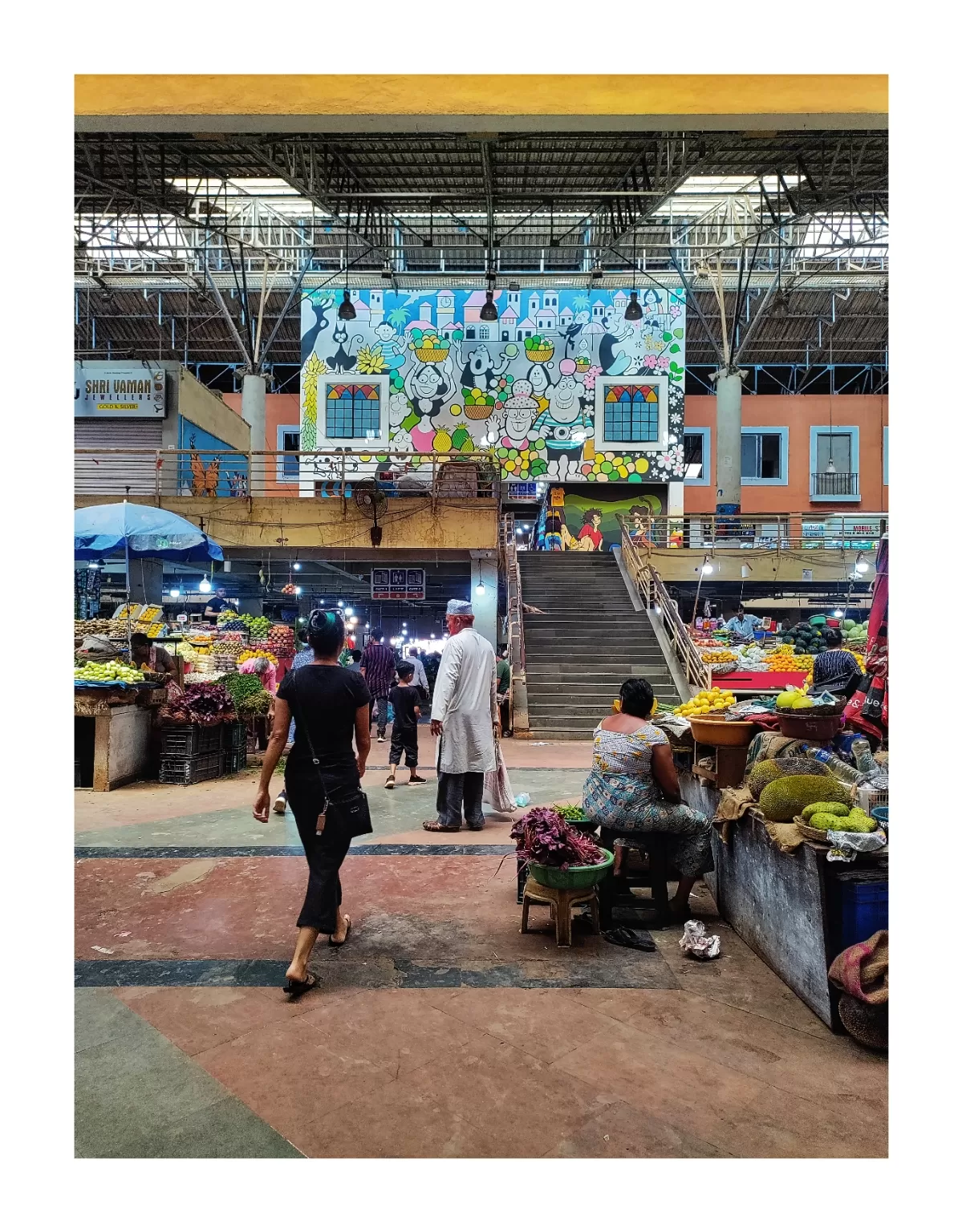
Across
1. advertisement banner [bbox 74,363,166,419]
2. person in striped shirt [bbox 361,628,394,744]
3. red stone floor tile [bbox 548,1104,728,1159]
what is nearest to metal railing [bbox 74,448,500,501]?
advertisement banner [bbox 74,363,166,419]

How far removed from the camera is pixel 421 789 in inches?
338

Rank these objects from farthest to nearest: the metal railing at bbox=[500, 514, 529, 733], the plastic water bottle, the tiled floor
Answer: the metal railing at bbox=[500, 514, 529, 733] < the plastic water bottle < the tiled floor

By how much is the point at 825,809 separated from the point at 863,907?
477 mm

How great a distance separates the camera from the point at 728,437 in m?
21.4

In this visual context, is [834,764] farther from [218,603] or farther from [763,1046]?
[218,603]

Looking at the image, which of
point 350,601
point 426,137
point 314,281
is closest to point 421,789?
point 426,137

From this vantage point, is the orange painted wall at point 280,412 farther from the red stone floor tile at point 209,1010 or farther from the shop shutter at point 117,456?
the red stone floor tile at point 209,1010

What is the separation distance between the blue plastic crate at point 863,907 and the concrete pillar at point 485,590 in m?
11.7

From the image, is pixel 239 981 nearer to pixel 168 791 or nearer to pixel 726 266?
pixel 168 791

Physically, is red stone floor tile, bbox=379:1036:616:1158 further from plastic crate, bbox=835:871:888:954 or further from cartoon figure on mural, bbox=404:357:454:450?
cartoon figure on mural, bbox=404:357:454:450

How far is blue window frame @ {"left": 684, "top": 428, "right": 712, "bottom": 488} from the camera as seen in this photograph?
2375 centimetres

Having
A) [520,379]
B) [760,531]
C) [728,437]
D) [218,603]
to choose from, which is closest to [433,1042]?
[218,603]

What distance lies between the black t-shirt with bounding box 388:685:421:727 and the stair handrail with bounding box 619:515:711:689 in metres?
5.69

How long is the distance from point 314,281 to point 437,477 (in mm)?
10743
